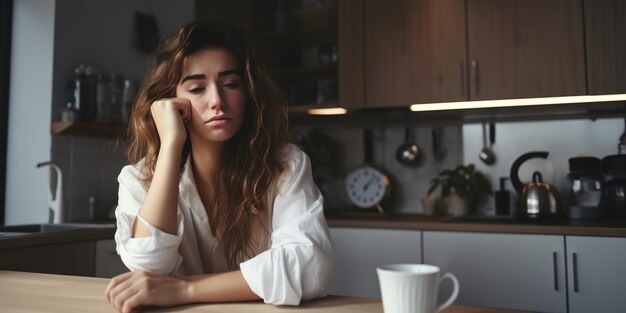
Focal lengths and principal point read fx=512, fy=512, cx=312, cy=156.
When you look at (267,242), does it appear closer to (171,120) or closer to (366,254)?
(171,120)

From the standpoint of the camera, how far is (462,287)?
224 cm

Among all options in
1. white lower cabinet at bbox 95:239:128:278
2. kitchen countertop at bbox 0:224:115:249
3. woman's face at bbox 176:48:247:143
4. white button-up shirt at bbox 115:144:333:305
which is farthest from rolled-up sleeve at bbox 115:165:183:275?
white lower cabinet at bbox 95:239:128:278

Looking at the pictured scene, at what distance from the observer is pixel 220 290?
2.93ft

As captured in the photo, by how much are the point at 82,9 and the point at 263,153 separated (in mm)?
1725

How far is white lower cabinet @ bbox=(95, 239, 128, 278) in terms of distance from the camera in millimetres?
2053

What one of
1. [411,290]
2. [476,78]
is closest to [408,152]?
[476,78]

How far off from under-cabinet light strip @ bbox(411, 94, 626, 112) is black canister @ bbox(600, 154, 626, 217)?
295 mm

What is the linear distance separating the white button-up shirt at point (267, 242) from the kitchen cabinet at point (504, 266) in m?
1.19

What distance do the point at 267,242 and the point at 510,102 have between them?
1.62 meters

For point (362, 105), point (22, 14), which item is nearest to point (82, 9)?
point (22, 14)

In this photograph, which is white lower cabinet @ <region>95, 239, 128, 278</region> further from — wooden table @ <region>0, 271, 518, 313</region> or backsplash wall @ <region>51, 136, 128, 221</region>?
wooden table @ <region>0, 271, 518, 313</region>

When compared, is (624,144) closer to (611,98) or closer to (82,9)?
(611,98)

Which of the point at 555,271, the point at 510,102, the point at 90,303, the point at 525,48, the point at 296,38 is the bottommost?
the point at 555,271

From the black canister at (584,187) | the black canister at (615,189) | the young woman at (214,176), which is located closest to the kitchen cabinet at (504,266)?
the black canister at (584,187)
